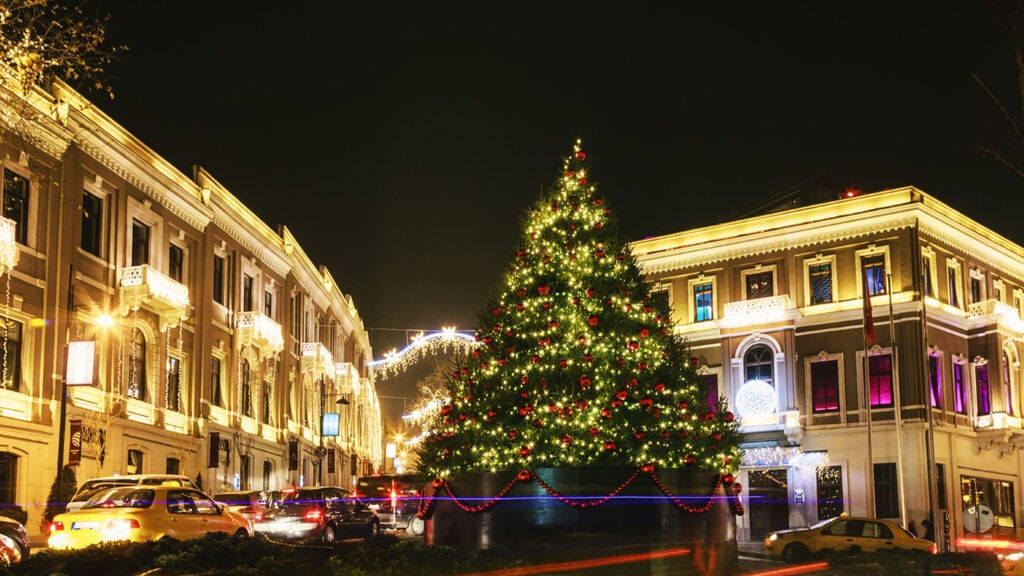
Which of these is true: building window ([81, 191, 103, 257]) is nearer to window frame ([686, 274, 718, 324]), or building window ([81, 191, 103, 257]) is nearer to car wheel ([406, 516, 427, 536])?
car wheel ([406, 516, 427, 536])

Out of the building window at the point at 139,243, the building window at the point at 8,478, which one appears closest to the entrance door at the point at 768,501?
the building window at the point at 139,243

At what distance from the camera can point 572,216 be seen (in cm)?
1576

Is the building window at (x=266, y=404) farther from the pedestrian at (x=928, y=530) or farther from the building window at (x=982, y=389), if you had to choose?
the building window at (x=982, y=389)

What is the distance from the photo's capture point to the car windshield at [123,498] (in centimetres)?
1974

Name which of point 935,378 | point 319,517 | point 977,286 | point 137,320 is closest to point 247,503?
point 319,517

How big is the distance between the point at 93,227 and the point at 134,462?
8.09 metres

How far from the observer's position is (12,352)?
30984mm

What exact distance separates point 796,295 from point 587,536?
38367 millimetres

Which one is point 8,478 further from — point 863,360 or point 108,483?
point 863,360

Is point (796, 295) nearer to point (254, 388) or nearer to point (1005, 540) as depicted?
point (1005, 540)

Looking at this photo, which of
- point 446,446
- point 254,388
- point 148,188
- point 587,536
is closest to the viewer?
point 587,536

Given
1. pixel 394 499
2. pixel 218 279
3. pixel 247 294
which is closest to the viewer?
pixel 394 499

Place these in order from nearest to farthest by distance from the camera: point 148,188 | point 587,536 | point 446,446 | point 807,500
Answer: point 587,536, point 446,446, point 148,188, point 807,500

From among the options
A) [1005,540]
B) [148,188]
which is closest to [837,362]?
[1005,540]
